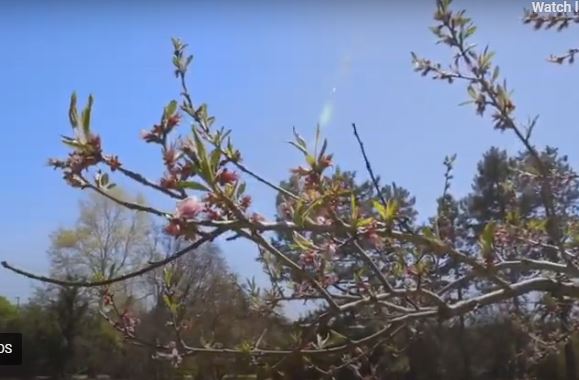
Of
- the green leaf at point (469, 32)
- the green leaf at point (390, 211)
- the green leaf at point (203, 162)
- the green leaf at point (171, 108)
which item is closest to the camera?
the green leaf at point (203, 162)

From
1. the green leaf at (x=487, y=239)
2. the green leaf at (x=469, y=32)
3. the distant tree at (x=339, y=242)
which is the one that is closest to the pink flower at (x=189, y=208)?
the distant tree at (x=339, y=242)

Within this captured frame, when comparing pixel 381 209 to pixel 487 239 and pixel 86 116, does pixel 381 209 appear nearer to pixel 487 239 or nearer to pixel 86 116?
pixel 487 239

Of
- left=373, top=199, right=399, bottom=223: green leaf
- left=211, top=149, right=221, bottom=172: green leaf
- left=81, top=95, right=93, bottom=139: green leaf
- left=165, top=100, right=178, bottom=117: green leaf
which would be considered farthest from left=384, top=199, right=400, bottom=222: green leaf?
left=81, top=95, right=93, bottom=139: green leaf

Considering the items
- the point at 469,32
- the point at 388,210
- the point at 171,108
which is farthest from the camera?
the point at 469,32

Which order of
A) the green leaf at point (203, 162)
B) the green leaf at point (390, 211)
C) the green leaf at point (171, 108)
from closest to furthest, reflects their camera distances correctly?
the green leaf at point (203, 162) < the green leaf at point (390, 211) < the green leaf at point (171, 108)

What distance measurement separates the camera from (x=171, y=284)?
1.76 metres

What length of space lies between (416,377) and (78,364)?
27.5ft

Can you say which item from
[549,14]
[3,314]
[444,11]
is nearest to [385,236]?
[444,11]

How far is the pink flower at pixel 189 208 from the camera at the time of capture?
1.17 meters

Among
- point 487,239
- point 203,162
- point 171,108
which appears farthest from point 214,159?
point 487,239

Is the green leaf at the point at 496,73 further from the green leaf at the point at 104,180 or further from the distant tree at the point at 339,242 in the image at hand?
the green leaf at the point at 104,180

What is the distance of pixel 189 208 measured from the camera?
1.18 meters

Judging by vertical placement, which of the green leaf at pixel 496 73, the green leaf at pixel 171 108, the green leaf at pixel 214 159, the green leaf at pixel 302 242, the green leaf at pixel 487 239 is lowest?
the green leaf at pixel 487 239

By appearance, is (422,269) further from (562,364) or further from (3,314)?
(3,314)
